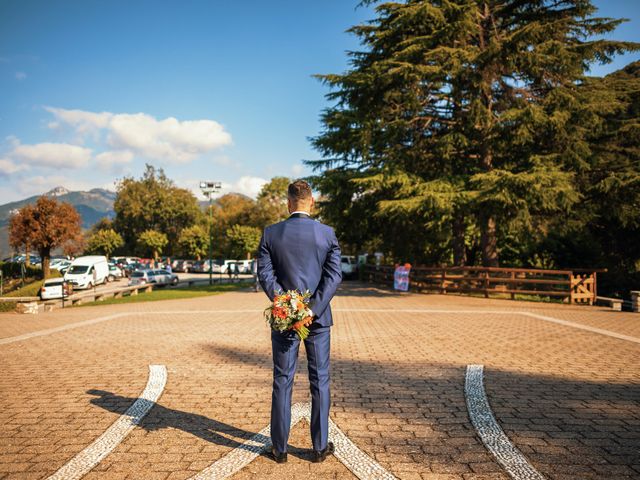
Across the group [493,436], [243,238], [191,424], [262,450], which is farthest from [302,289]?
[243,238]

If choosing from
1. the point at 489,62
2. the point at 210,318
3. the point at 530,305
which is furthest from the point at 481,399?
the point at 489,62

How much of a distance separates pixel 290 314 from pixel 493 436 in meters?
2.26

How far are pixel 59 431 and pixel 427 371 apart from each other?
4505mm

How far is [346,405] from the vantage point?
4586 mm

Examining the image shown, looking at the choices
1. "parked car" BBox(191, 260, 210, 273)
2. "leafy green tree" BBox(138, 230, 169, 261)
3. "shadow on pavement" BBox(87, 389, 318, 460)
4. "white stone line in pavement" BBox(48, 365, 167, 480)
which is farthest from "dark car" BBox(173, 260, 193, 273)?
"shadow on pavement" BBox(87, 389, 318, 460)

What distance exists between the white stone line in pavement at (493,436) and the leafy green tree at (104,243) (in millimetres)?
70496

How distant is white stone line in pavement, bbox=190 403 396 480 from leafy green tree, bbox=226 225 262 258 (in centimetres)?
5109

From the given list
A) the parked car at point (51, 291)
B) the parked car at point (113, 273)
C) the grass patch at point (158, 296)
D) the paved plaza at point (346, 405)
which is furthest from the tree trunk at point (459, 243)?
the parked car at point (113, 273)

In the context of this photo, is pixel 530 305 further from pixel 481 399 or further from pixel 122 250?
pixel 122 250

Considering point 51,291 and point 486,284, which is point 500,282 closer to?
point 486,284

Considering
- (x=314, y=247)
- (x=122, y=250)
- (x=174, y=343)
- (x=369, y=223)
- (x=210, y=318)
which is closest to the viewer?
(x=314, y=247)

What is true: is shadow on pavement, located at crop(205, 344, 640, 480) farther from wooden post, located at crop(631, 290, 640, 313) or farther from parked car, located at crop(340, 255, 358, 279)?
parked car, located at crop(340, 255, 358, 279)

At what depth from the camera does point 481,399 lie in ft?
15.5

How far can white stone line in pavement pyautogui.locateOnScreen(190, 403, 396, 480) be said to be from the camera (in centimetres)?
305
